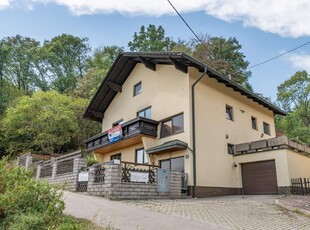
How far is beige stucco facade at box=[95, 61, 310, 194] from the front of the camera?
564 inches

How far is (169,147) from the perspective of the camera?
13.9m

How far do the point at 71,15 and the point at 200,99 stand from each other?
297 inches

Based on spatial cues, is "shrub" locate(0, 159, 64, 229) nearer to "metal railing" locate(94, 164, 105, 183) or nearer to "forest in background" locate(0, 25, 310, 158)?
"metal railing" locate(94, 164, 105, 183)

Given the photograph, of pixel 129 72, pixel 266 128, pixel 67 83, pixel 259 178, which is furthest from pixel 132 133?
pixel 67 83

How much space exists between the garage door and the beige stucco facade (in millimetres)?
289

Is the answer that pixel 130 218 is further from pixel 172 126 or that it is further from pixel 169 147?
pixel 172 126

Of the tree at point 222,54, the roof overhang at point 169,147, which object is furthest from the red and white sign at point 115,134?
the tree at point 222,54

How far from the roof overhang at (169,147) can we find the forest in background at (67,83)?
10.9 metres

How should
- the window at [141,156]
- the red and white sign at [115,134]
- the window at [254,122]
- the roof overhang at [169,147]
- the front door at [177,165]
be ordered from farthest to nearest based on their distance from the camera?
the window at [254,122] → the red and white sign at [115,134] → the window at [141,156] → the roof overhang at [169,147] → the front door at [177,165]

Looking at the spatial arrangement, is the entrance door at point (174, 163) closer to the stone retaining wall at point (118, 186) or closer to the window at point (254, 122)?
the stone retaining wall at point (118, 186)

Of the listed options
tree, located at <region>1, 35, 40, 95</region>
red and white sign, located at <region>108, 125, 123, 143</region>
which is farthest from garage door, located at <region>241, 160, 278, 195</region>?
tree, located at <region>1, 35, 40, 95</region>

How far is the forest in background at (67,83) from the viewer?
23472 mm

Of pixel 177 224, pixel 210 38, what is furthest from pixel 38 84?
pixel 177 224

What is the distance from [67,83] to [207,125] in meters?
26.1
